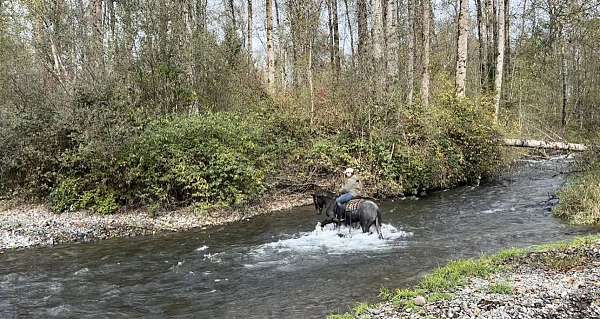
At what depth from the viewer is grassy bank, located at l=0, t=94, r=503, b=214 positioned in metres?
17.6

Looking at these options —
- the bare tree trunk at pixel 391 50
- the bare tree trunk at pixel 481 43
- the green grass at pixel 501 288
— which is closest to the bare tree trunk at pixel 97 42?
the bare tree trunk at pixel 391 50

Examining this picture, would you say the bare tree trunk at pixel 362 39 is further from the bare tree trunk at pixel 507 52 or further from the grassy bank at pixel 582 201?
the bare tree trunk at pixel 507 52

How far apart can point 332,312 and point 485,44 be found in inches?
1389

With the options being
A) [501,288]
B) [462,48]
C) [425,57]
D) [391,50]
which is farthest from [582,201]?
[425,57]

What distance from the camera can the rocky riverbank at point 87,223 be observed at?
1504cm

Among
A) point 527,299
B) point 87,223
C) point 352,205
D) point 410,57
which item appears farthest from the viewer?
point 410,57

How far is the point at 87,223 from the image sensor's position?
53.5 feet

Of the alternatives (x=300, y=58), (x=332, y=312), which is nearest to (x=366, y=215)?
(x=332, y=312)

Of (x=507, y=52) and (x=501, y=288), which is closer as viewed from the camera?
(x=501, y=288)

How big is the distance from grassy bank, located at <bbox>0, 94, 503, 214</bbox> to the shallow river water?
2.59 metres

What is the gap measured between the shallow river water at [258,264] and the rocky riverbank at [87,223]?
85cm

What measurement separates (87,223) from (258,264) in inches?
289

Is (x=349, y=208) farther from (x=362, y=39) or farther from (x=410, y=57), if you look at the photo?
(x=410, y=57)

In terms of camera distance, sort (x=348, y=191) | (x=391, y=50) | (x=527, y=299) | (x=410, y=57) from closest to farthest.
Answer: (x=527, y=299) < (x=348, y=191) < (x=391, y=50) < (x=410, y=57)
